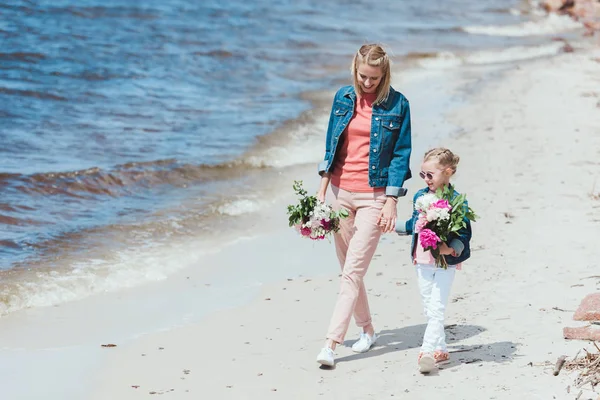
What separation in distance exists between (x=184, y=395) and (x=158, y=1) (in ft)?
73.8

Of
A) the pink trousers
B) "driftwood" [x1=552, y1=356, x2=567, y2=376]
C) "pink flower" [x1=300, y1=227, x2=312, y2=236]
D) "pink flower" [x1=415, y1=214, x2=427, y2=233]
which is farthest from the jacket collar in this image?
"driftwood" [x1=552, y1=356, x2=567, y2=376]

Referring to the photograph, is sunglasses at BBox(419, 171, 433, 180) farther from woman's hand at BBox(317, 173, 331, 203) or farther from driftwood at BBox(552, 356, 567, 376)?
driftwood at BBox(552, 356, 567, 376)

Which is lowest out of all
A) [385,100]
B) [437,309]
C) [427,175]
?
[437,309]

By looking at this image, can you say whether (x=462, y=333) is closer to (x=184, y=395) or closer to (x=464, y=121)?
(x=184, y=395)

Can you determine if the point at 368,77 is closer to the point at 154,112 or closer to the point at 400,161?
the point at 400,161

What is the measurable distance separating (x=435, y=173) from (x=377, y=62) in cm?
75

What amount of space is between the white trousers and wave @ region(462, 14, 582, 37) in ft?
74.4

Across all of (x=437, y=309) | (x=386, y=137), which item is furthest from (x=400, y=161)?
(x=437, y=309)

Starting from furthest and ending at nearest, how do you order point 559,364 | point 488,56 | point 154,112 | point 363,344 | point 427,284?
point 488,56, point 154,112, point 363,344, point 427,284, point 559,364

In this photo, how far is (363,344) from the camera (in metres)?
5.81

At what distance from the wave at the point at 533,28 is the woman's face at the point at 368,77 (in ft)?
73.6

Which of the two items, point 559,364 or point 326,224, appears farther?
point 326,224

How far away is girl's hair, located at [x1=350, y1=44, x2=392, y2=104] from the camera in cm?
530

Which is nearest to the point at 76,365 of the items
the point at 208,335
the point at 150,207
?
the point at 208,335
